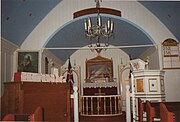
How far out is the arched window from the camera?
8.48 meters

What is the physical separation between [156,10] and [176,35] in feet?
3.98

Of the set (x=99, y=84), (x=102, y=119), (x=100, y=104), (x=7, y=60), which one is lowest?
(x=102, y=119)

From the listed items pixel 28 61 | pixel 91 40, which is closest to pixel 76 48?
pixel 28 61

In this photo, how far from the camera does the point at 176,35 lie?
859 centimetres

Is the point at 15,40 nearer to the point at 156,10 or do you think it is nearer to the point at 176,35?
the point at 156,10

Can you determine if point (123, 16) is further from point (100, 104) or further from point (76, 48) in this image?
point (100, 104)

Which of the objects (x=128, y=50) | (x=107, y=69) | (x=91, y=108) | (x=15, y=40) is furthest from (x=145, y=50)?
(x=15, y=40)

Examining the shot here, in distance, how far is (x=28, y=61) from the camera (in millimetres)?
8625

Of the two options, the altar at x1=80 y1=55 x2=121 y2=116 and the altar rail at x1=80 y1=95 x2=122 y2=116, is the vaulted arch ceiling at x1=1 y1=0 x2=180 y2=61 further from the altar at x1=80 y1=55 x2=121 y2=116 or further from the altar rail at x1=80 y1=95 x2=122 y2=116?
the altar rail at x1=80 y1=95 x2=122 y2=116

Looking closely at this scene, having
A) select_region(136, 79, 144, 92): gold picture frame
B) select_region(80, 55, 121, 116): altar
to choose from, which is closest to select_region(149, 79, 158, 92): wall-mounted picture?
select_region(136, 79, 144, 92): gold picture frame

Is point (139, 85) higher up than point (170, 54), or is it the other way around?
point (170, 54)

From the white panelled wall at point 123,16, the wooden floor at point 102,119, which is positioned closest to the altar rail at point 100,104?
the wooden floor at point 102,119

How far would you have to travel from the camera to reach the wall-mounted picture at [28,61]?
856cm

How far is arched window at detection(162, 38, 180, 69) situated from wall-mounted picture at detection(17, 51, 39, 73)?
15.2 feet
